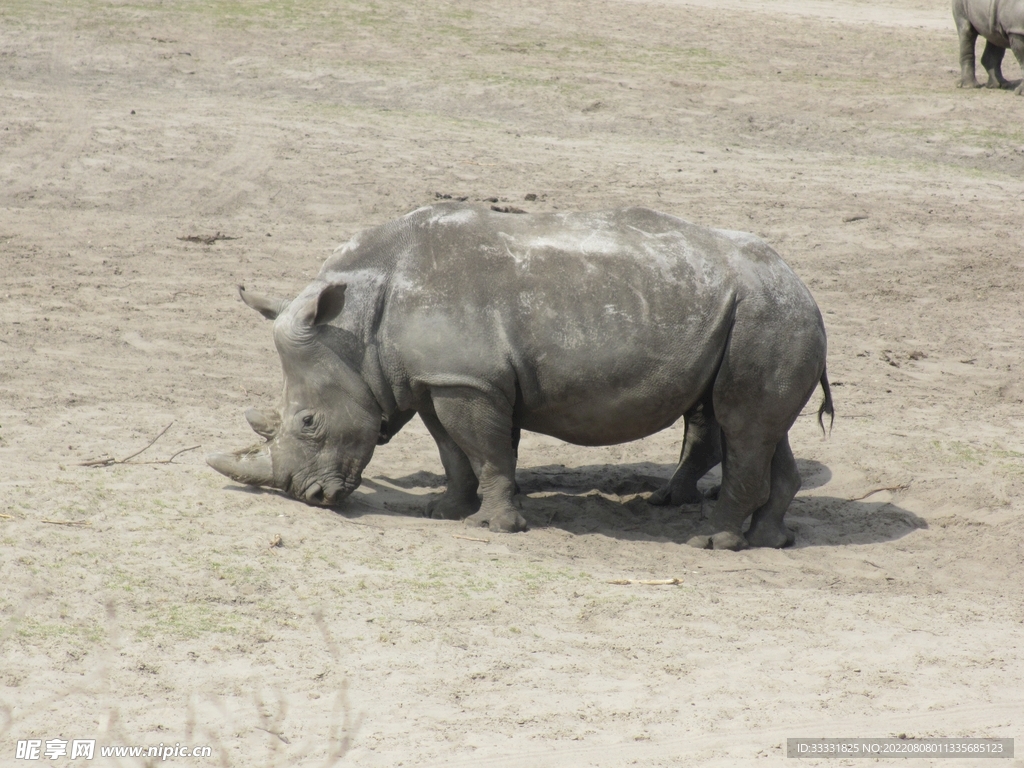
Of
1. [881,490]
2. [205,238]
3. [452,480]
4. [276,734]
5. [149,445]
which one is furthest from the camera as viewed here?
[205,238]

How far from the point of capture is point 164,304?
1037 cm

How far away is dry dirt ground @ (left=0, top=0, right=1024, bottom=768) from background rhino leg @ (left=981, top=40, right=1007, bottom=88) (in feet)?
2.94

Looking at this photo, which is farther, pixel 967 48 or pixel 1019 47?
pixel 967 48

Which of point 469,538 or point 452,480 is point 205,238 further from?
point 469,538

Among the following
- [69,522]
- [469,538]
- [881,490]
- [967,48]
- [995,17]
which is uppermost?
[995,17]

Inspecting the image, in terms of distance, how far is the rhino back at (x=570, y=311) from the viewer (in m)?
6.77

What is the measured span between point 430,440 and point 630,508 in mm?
1639

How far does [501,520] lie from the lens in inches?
279

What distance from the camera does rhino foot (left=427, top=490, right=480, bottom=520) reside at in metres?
7.34

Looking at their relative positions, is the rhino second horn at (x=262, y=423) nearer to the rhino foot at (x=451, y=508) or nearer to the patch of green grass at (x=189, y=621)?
the rhino foot at (x=451, y=508)

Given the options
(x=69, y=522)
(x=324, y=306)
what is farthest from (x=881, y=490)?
(x=69, y=522)

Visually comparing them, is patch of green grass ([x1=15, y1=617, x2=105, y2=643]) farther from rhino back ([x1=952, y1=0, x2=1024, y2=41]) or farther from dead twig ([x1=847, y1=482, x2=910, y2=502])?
rhino back ([x1=952, y1=0, x2=1024, y2=41])

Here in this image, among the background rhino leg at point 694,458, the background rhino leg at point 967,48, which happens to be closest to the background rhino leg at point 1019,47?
the background rhino leg at point 967,48

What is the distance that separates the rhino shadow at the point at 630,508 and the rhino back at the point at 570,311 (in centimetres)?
85
